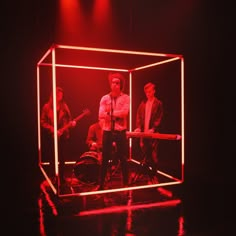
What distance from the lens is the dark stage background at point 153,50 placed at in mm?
5312

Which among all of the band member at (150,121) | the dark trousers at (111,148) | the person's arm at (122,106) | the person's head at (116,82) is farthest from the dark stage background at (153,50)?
the dark trousers at (111,148)

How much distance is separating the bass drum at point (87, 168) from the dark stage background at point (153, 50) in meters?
0.85

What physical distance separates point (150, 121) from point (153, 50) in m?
2.02

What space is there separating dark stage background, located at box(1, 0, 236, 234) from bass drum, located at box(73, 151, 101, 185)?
85cm

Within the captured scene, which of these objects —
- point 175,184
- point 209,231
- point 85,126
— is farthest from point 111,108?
point 85,126

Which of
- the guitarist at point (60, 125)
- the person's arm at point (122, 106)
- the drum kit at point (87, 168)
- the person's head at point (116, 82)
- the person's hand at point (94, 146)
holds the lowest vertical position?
the drum kit at point (87, 168)

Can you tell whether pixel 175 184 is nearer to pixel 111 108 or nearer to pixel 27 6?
pixel 111 108

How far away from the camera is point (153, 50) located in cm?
664

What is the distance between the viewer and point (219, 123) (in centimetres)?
548

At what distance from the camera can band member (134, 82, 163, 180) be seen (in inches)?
215

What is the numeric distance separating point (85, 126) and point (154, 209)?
3883mm

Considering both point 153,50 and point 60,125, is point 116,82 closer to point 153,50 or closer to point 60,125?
point 60,125

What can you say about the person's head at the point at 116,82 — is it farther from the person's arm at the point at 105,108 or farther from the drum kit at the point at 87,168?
the drum kit at the point at 87,168

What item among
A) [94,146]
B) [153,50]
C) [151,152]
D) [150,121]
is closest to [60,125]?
[94,146]
